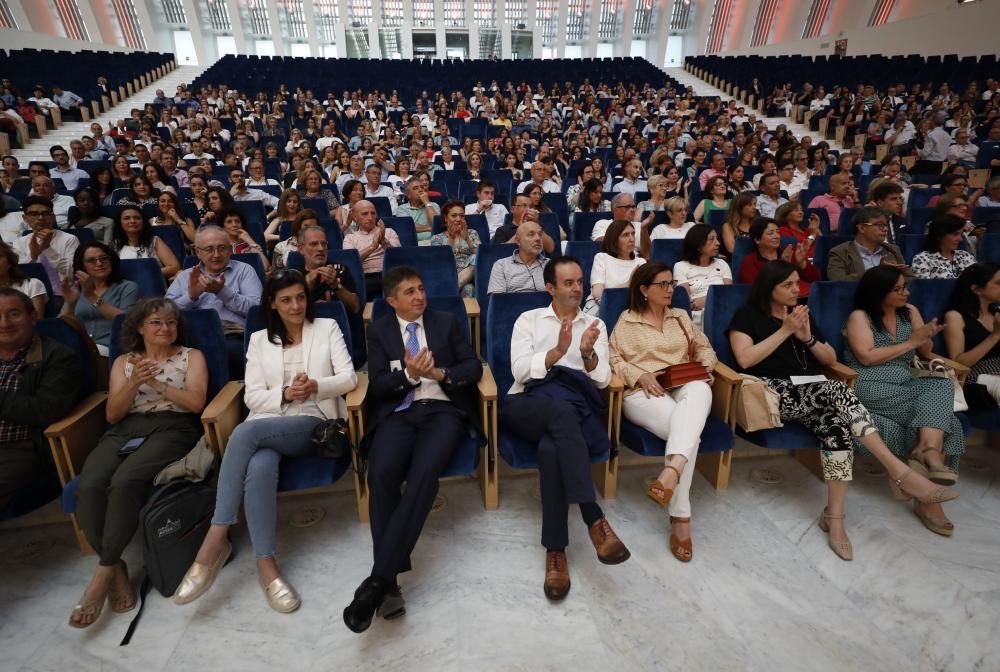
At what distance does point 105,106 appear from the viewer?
9.34m

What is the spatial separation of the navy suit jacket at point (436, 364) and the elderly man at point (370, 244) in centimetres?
127

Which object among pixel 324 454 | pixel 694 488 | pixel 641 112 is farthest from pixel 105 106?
pixel 694 488

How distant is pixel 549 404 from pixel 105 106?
11.3 metres

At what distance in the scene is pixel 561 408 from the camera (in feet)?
5.33

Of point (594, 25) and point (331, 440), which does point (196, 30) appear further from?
point (331, 440)

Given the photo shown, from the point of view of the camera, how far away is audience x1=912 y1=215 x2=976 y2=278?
2570mm

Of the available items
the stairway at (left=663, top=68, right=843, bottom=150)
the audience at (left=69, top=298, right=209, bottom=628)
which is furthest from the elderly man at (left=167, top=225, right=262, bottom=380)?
the stairway at (left=663, top=68, right=843, bottom=150)

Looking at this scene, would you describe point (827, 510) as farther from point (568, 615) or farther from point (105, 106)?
point (105, 106)

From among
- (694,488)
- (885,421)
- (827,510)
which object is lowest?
(694,488)

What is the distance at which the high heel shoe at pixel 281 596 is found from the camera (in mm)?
1450

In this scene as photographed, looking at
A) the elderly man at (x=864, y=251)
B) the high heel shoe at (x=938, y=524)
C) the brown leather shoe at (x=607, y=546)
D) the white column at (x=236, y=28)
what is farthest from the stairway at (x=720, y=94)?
the white column at (x=236, y=28)

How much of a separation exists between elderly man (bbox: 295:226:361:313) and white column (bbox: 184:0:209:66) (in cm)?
1830

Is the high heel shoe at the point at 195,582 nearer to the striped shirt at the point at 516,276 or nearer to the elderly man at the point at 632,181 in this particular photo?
the striped shirt at the point at 516,276

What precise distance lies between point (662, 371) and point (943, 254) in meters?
1.90
